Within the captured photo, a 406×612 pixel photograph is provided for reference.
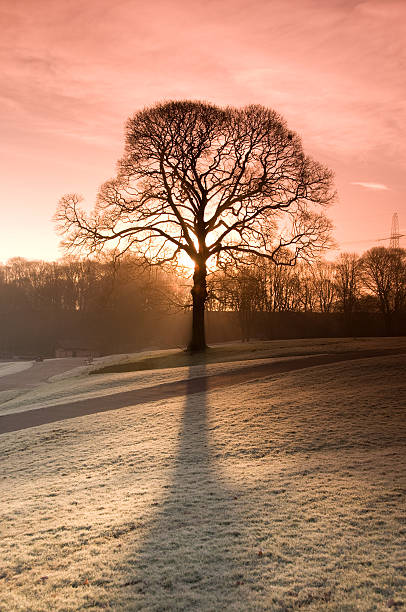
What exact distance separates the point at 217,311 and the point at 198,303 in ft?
143

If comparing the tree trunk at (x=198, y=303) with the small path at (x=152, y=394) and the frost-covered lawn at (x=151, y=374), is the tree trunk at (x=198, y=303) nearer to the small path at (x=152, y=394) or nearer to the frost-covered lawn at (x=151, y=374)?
the frost-covered lawn at (x=151, y=374)

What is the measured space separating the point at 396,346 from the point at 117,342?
1952 inches

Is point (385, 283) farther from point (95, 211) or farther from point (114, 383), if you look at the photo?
point (114, 383)

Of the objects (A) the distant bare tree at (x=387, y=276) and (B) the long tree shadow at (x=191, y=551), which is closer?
(B) the long tree shadow at (x=191, y=551)

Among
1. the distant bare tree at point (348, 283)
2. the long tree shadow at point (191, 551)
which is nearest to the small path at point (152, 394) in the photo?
the long tree shadow at point (191, 551)

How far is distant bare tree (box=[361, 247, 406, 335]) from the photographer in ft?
206

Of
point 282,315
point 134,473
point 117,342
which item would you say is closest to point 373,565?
point 134,473

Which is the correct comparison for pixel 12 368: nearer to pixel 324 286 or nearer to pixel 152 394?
pixel 152 394

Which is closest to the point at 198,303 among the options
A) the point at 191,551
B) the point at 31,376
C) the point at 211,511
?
the point at 31,376

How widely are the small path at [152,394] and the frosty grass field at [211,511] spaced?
1586 mm

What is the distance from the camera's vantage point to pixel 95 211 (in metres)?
27.5

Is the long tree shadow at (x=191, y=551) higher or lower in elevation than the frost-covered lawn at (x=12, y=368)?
higher

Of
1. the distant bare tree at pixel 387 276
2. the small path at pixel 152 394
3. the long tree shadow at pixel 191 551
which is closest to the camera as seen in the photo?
the long tree shadow at pixel 191 551

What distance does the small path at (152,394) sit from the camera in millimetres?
14319
